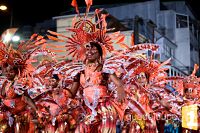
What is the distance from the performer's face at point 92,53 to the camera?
18.8 ft

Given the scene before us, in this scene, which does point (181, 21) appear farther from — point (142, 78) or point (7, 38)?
point (7, 38)

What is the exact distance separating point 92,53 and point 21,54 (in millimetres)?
1742

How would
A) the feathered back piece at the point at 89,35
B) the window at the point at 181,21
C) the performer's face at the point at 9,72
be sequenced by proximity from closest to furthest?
the feathered back piece at the point at 89,35, the performer's face at the point at 9,72, the window at the point at 181,21

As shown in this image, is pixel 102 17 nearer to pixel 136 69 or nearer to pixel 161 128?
pixel 136 69

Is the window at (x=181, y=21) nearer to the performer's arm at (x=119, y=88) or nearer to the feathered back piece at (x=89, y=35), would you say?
the feathered back piece at (x=89, y=35)

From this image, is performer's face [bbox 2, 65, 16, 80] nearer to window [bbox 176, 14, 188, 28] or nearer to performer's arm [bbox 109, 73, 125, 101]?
performer's arm [bbox 109, 73, 125, 101]

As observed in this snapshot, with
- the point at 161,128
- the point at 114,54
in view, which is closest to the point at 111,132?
the point at 114,54

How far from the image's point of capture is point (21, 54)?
22.5ft

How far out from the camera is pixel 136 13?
24.4 meters

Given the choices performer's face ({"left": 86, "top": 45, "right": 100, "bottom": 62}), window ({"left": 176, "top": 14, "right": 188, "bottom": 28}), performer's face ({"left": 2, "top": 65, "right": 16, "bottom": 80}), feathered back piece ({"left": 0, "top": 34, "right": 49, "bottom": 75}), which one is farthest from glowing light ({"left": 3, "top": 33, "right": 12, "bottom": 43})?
window ({"left": 176, "top": 14, "right": 188, "bottom": 28})

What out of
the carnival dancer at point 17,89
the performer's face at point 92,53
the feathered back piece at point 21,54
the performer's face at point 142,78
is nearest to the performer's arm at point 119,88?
the performer's face at point 92,53

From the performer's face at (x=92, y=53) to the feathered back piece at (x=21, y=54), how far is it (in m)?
1.62

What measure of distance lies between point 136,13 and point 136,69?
710 inches

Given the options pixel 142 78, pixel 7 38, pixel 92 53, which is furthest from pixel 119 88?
pixel 7 38
